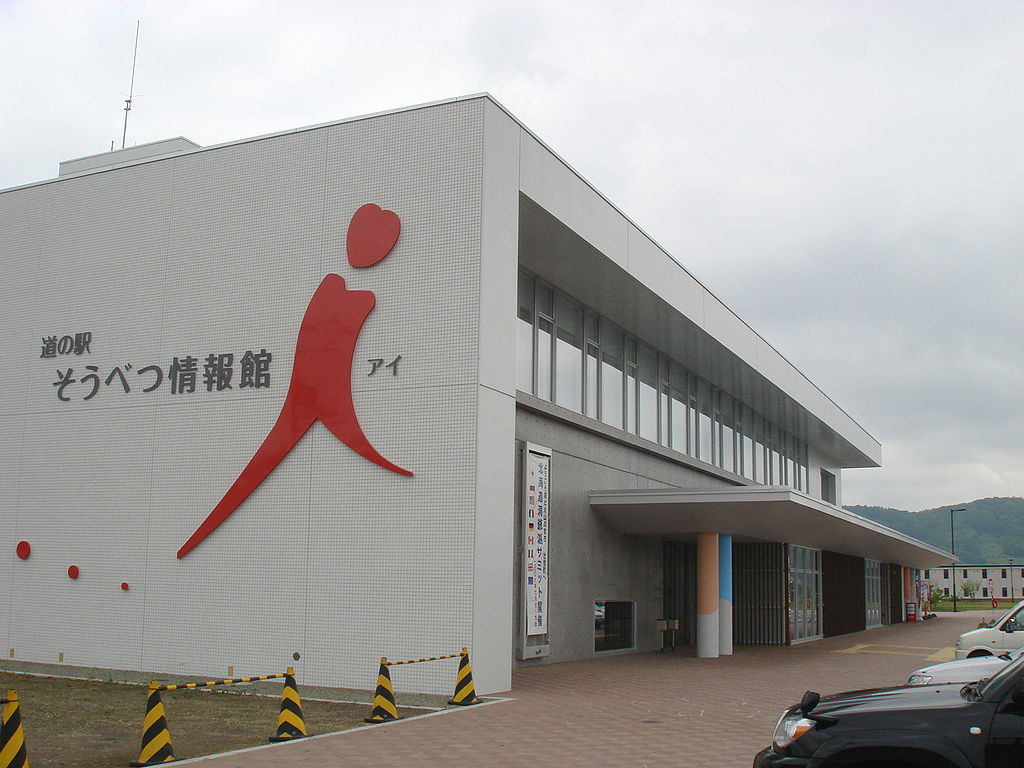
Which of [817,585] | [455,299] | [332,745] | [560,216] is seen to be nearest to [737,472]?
[817,585]

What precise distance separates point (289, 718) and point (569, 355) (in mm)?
12783

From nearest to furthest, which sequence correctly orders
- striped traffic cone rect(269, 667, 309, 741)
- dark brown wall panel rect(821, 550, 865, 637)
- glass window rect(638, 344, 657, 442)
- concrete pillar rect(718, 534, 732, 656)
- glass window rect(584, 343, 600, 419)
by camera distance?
striped traffic cone rect(269, 667, 309, 741), glass window rect(584, 343, 600, 419), concrete pillar rect(718, 534, 732, 656), glass window rect(638, 344, 657, 442), dark brown wall panel rect(821, 550, 865, 637)

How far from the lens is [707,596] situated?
22.6 metres

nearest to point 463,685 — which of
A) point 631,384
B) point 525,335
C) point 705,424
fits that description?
point 525,335

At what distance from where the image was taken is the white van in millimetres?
17078

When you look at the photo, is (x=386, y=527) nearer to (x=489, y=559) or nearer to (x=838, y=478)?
(x=489, y=559)

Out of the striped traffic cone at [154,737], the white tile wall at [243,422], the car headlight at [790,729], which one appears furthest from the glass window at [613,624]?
the car headlight at [790,729]

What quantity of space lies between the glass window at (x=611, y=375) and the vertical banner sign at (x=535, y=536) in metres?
4.46

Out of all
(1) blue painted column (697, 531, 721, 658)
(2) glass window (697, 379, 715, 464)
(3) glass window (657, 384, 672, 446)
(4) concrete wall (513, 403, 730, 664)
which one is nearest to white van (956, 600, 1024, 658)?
(1) blue painted column (697, 531, 721, 658)

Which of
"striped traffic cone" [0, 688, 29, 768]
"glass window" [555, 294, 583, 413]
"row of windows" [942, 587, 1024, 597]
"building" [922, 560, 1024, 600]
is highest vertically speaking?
"glass window" [555, 294, 583, 413]

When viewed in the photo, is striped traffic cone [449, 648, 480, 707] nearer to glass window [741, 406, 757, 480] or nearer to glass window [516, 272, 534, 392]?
glass window [516, 272, 534, 392]

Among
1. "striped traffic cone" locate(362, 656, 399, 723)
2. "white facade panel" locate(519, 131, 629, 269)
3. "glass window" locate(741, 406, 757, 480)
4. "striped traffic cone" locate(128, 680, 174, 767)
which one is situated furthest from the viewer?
"glass window" locate(741, 406, 757, 480)

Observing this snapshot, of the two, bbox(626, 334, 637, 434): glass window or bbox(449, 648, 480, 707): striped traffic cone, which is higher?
bbox(626, 334, 637, 434): glass window

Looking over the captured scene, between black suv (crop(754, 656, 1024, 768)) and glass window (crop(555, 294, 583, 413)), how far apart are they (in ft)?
49.7
